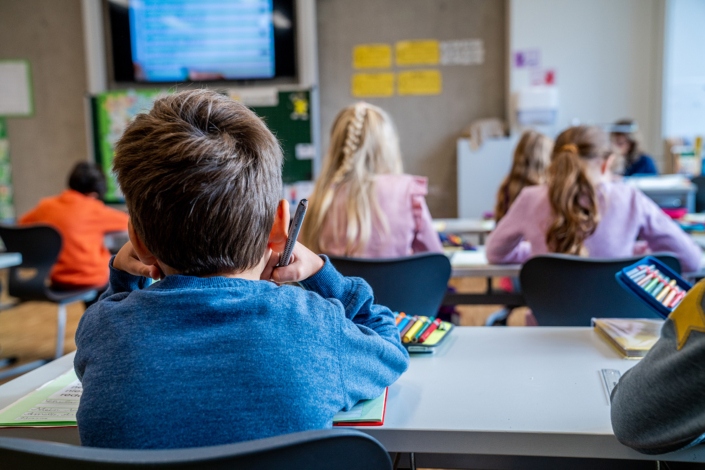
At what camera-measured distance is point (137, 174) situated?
0.70 meters

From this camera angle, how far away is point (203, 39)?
4.87 metres

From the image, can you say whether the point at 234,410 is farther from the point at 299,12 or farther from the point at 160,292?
the point at 299,12

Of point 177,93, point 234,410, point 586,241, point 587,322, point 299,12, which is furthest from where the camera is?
point 299,12

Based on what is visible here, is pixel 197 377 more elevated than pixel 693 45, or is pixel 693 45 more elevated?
pixel 693 45

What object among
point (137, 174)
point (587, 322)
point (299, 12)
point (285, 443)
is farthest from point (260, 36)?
point (285, 443)

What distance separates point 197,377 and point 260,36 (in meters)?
4.68

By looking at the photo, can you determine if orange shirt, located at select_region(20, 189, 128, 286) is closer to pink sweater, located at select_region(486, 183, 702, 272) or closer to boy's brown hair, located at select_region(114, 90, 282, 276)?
pink sweater, located at select_region(486, 183, 702, 272)

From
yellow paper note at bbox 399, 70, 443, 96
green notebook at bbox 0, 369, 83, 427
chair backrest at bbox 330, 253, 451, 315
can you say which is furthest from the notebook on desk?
yellow paper note at bbox 399, 70, 443, 96

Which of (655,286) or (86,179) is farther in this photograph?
(86,179)

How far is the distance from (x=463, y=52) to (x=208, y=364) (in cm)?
468

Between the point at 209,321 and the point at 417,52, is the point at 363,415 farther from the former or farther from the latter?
the point at 417,52

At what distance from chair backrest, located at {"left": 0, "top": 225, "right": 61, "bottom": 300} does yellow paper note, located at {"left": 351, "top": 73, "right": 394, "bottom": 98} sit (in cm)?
303

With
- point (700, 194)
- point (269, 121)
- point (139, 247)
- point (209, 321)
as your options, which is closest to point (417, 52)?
point (269, 121)

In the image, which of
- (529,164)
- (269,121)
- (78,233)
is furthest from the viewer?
(269,121)
